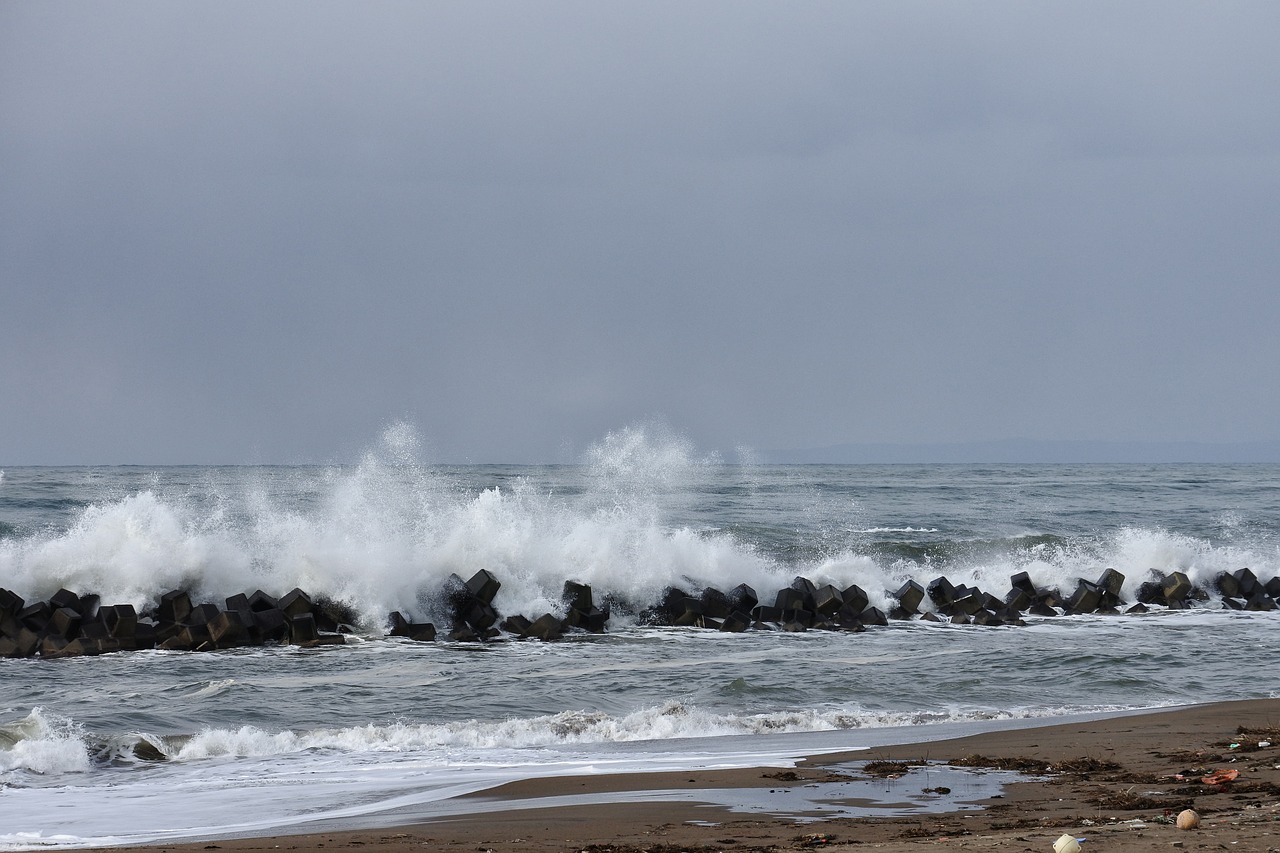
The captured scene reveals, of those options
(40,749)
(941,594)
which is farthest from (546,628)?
(40,749)

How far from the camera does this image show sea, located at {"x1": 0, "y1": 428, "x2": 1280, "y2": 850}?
8.20 meters

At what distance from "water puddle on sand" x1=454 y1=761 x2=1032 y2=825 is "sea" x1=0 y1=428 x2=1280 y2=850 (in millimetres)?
823

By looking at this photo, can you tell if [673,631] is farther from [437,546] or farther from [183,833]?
[183,833]

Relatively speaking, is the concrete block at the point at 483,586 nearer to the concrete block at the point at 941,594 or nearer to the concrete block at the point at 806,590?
the concrete block at the point at 806,590

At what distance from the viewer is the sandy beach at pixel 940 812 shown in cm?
550

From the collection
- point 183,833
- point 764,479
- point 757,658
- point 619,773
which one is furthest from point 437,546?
point 764,479

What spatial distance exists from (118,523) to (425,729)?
9.95 metres

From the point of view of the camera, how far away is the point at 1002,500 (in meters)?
41.0

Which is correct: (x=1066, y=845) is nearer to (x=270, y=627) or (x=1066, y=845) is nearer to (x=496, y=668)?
(x=496, y=668)

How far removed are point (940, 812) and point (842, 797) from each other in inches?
27.7

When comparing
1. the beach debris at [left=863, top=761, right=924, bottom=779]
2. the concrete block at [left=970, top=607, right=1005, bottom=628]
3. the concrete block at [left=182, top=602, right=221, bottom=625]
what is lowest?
the concrete block at [left=970, top=607, right=1005, bottom=628]

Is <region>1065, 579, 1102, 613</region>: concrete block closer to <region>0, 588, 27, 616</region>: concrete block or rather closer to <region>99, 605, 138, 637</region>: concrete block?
<region>99, 605, 138, 637</region>: concrete block

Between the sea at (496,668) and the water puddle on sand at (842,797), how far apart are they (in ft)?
2.70

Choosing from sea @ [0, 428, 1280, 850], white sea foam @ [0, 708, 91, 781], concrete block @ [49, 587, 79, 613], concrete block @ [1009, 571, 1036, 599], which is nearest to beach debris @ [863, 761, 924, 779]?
sea @ [0, 428, 1280, 850]
